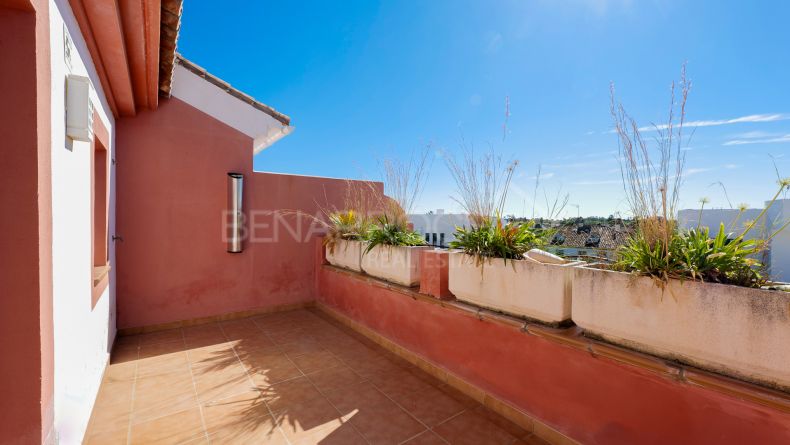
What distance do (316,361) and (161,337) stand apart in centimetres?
222

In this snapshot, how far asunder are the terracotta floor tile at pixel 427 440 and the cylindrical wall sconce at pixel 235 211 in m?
3.61

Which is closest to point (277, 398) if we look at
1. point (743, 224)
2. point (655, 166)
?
point (655, 166)

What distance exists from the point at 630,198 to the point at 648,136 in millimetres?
373

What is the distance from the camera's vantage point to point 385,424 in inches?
96.3

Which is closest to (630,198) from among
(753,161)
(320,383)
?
(753,161)

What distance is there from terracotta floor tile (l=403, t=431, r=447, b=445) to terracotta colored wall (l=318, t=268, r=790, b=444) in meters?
0.61

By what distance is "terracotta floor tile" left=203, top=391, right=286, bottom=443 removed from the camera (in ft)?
7.57

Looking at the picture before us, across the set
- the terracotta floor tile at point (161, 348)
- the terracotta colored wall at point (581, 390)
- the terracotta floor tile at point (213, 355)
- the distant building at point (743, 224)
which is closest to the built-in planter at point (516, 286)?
the terracotta colored wall at point (581, 390)

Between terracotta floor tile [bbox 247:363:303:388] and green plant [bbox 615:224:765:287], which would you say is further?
terracotta floor tile [bbox 247:363:303:388]

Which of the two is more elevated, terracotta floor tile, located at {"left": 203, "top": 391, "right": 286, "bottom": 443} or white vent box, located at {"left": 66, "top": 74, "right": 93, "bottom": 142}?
white vent box, located at {"left": 66, "top": 74, "right": 93, "bottom": 142}

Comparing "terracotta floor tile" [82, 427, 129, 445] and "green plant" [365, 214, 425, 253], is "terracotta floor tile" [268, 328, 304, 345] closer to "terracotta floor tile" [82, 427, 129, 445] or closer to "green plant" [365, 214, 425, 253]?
"green plant" [365, 214, 425, 253]

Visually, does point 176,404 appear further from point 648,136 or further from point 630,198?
point 648,136

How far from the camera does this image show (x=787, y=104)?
110 inches

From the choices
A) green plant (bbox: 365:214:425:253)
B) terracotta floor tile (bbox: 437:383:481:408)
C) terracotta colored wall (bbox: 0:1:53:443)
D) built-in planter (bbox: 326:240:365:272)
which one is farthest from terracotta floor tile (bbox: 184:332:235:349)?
terracotta colored wall (bbox: 0:1:53:443)
